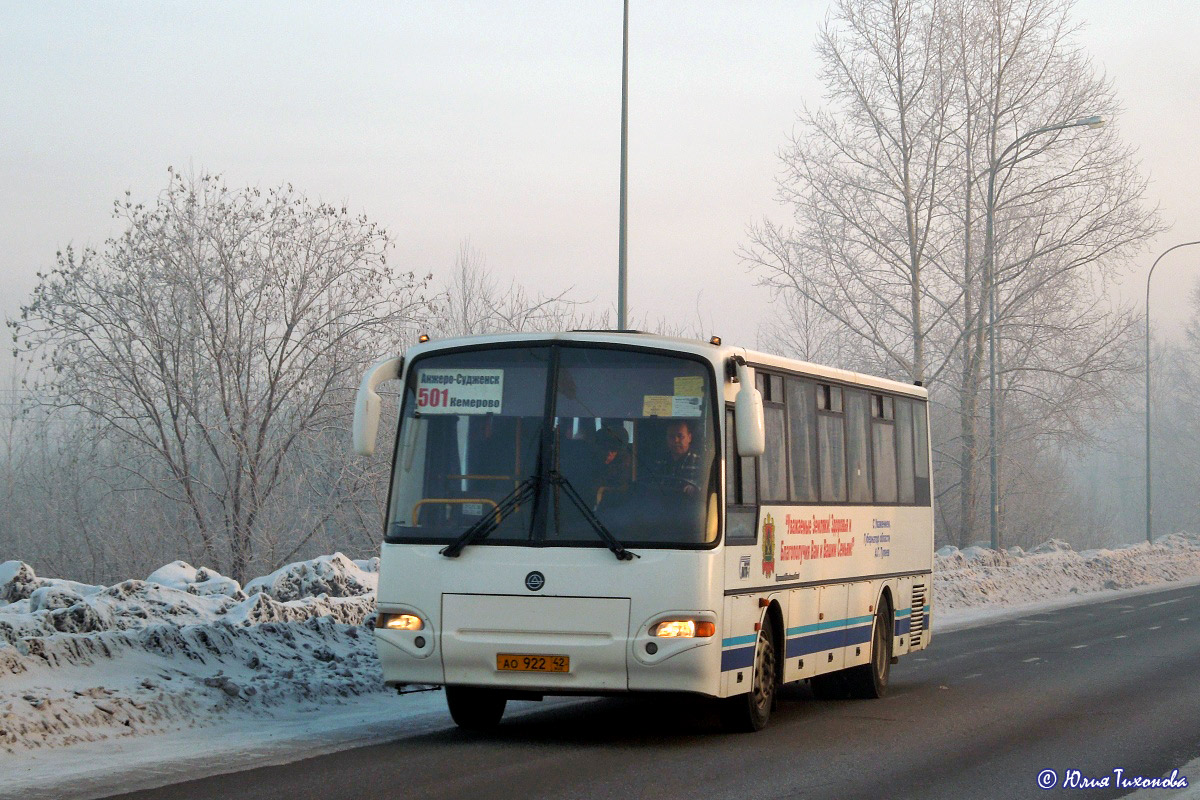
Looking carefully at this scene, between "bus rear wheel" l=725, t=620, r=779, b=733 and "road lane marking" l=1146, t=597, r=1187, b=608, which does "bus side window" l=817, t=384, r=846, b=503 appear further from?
"road lane marking" l=1146, t=597, r=1187, b=608

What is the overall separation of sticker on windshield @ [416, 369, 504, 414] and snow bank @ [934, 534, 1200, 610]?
20.4 meters

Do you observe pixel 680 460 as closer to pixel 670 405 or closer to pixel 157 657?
pixel 670 405

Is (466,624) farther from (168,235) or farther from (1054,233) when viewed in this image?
(1054,233)

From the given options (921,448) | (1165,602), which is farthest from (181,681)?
(1165,602)

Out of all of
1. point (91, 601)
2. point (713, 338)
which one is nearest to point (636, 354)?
point (713, 338)

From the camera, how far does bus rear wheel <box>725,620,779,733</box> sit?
1101 cm

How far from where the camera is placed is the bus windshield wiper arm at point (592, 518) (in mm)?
9961

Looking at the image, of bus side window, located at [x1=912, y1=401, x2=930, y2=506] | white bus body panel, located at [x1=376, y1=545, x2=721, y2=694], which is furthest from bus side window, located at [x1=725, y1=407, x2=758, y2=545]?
bus side window, located at [x1=912, y1=401, x2=930, y2=506]

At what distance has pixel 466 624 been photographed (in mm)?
10125

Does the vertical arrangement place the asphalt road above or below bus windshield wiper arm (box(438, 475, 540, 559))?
below

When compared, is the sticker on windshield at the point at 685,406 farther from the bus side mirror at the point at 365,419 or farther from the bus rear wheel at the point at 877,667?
the bus rear wheel at the point at 877,667

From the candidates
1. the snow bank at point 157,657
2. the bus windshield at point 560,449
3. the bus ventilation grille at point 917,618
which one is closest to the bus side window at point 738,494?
the bus windshield at point 560,449

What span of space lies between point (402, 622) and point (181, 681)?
2.30 metres

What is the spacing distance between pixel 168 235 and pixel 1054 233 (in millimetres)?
26506
